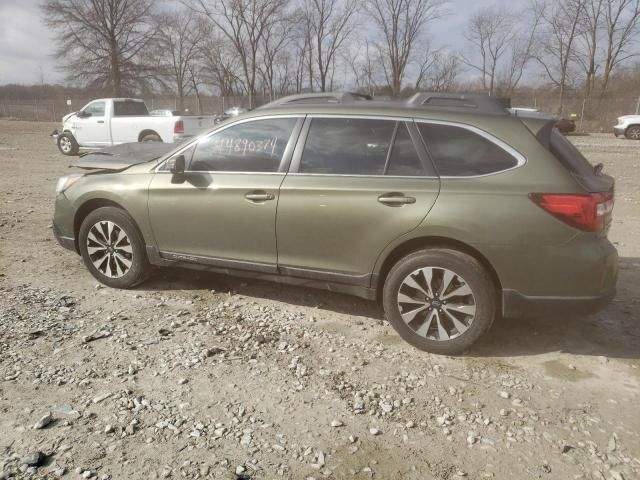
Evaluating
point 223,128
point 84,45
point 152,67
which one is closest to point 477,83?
point 152,67

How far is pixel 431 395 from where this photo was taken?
3047 mm

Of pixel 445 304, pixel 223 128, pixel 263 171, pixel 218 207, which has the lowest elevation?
pixel 445 304

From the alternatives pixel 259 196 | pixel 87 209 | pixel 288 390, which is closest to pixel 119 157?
pixel 87 209

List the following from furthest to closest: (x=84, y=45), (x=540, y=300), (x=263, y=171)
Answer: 1. (x=84, y=45)
2. (x=263, y=171)
3. (x=540, y=300)

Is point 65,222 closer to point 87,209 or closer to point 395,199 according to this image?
point 87,209

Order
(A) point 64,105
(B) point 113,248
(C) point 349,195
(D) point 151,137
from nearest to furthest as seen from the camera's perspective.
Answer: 1. (C) point 349,195
2. (B) point 113,248
3. (D) point 151,137
4. (A) point 64,105

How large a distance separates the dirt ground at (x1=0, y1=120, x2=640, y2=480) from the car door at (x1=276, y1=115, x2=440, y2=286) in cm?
62

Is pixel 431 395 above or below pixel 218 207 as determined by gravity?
below

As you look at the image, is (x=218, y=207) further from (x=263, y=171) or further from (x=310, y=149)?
(x=310, y=149)

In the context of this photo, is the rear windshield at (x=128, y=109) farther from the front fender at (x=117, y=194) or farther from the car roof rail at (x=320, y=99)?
the car roof rail at (x=320, y=99)

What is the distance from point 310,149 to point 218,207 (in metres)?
0.89

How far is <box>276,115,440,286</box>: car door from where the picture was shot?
3.45 metres

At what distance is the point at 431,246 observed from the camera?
11.4ft

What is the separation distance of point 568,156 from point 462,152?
708 millimetres
